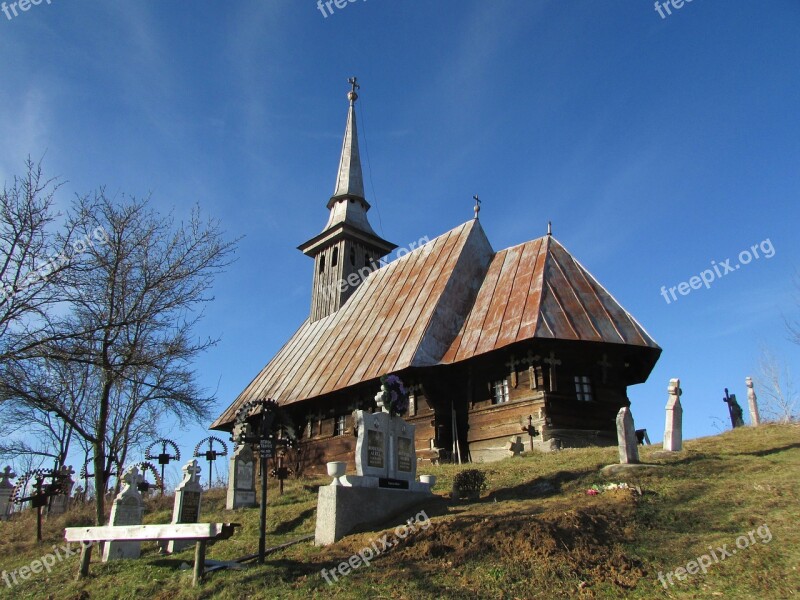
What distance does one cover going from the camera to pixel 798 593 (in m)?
6.09

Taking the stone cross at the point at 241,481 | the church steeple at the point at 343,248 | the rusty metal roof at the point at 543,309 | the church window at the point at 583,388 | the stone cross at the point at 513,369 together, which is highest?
the church steeple at the point at 343,248

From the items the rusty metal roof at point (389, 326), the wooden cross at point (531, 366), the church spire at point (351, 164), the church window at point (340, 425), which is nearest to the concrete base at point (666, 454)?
the wooden cross at point (531, 366)

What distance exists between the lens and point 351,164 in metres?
36.9

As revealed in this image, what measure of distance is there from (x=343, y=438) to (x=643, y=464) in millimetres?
12680

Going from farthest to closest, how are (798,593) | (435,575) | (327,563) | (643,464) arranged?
(643,464), (327,563), (435,575), (798,593)

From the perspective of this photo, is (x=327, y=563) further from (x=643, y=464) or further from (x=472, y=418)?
(x=472, y=418)

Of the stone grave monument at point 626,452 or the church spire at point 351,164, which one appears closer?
the stone grave monument at point 626,452

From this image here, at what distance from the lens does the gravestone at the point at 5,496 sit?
19859 millimetres

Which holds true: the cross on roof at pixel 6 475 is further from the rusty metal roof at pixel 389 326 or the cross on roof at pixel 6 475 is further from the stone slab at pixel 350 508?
the stone slab at pixel 350 508

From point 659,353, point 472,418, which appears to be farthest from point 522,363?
point 659,353

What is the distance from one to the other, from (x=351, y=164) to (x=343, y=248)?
6.84 meters

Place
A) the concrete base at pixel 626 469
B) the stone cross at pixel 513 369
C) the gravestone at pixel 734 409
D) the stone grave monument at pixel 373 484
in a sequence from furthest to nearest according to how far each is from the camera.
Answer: the gravestone at pixel 734 409
the stone cross at pixel 513 369
the concrete base at pixel 626 469
the stone grave monument at pixel 373 484

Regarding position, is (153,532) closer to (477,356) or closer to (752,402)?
(477,356)

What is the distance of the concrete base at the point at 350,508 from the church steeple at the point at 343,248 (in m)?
20.1
